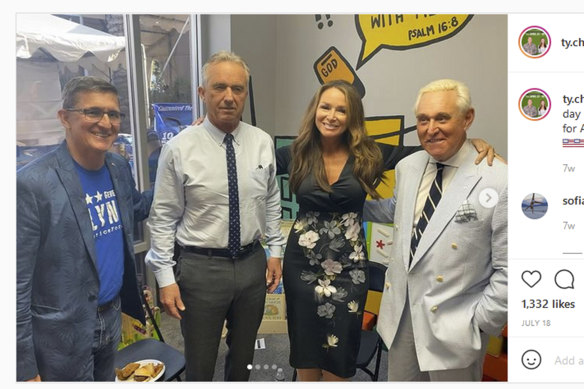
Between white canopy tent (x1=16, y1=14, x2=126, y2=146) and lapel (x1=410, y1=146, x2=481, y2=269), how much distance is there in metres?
0.89

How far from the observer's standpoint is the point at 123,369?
126cm

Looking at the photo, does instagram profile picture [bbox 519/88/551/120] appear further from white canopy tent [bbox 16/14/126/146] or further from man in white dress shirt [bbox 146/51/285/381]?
white canopy tent [bbox 16/14/126/146]

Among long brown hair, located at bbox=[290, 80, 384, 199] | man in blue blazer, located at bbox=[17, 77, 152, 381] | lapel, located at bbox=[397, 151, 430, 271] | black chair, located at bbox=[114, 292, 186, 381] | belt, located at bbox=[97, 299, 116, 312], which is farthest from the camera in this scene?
black chair, located at bbox=[114, 292, 186, 381]

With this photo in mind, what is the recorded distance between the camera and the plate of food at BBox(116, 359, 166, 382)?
120 cm

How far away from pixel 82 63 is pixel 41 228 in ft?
1.26

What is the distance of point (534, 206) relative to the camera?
0.85 meters

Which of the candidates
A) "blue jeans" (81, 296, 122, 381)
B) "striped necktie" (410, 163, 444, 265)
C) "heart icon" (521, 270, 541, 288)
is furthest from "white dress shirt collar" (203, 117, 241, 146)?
"heart icon" (521, 270, 541, 288)

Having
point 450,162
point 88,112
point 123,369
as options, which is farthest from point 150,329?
point 450,162

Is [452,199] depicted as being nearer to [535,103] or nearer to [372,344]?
[535,103]

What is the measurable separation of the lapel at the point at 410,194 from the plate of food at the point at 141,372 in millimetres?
850

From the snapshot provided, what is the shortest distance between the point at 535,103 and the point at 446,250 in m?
0.39

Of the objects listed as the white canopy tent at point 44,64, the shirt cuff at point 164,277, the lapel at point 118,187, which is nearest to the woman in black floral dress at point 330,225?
the shirt cuff at point 164,277
